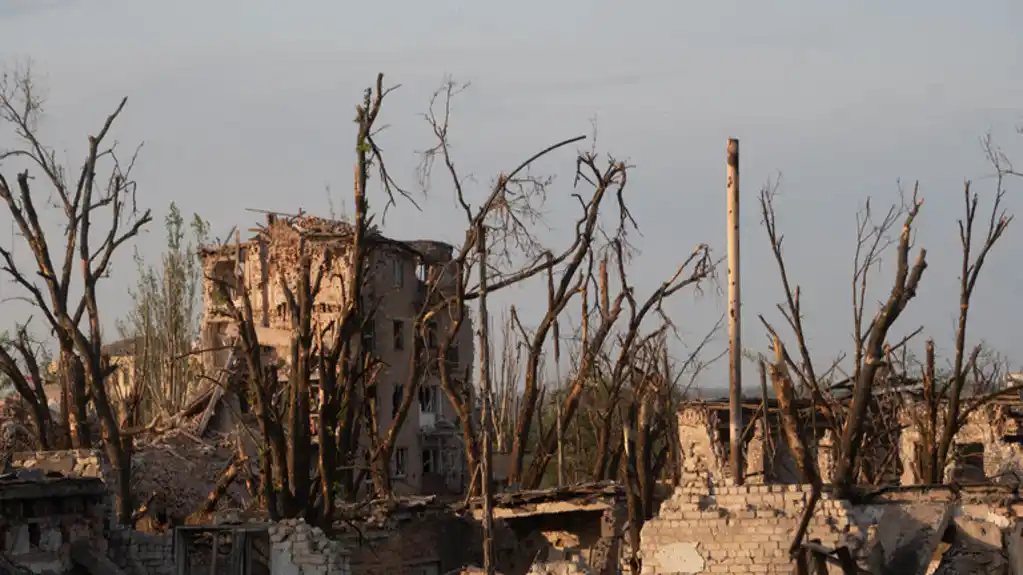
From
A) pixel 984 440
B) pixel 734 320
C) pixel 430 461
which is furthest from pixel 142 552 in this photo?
pixel 430 461

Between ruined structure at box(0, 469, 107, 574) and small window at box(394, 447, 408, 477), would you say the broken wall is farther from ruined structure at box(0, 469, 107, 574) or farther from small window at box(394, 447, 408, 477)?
small window at box(394, 447, 408, 477)

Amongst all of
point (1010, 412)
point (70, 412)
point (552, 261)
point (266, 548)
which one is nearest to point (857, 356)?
point (1010, 412)

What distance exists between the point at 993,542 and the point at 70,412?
1772 cm

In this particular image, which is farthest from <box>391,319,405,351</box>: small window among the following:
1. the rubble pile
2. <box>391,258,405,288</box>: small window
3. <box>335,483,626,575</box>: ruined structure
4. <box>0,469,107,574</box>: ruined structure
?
<box>0,469,107,574</box>: ruined structure

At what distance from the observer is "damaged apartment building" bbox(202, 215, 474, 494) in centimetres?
3725

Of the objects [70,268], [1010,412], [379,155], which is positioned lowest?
[1010,412]

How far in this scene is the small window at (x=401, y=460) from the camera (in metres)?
38.4

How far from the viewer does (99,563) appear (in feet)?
56.5

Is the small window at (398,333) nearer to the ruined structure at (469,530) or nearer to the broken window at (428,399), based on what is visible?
the broken window at (428,399)

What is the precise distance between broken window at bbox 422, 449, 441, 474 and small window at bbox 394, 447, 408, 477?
3.12ft

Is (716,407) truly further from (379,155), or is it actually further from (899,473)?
(379,155)

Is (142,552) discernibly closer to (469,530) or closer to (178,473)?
(469,530)

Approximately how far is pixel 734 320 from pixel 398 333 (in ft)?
76.4

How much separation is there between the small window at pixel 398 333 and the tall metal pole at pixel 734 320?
22264 millimetres
